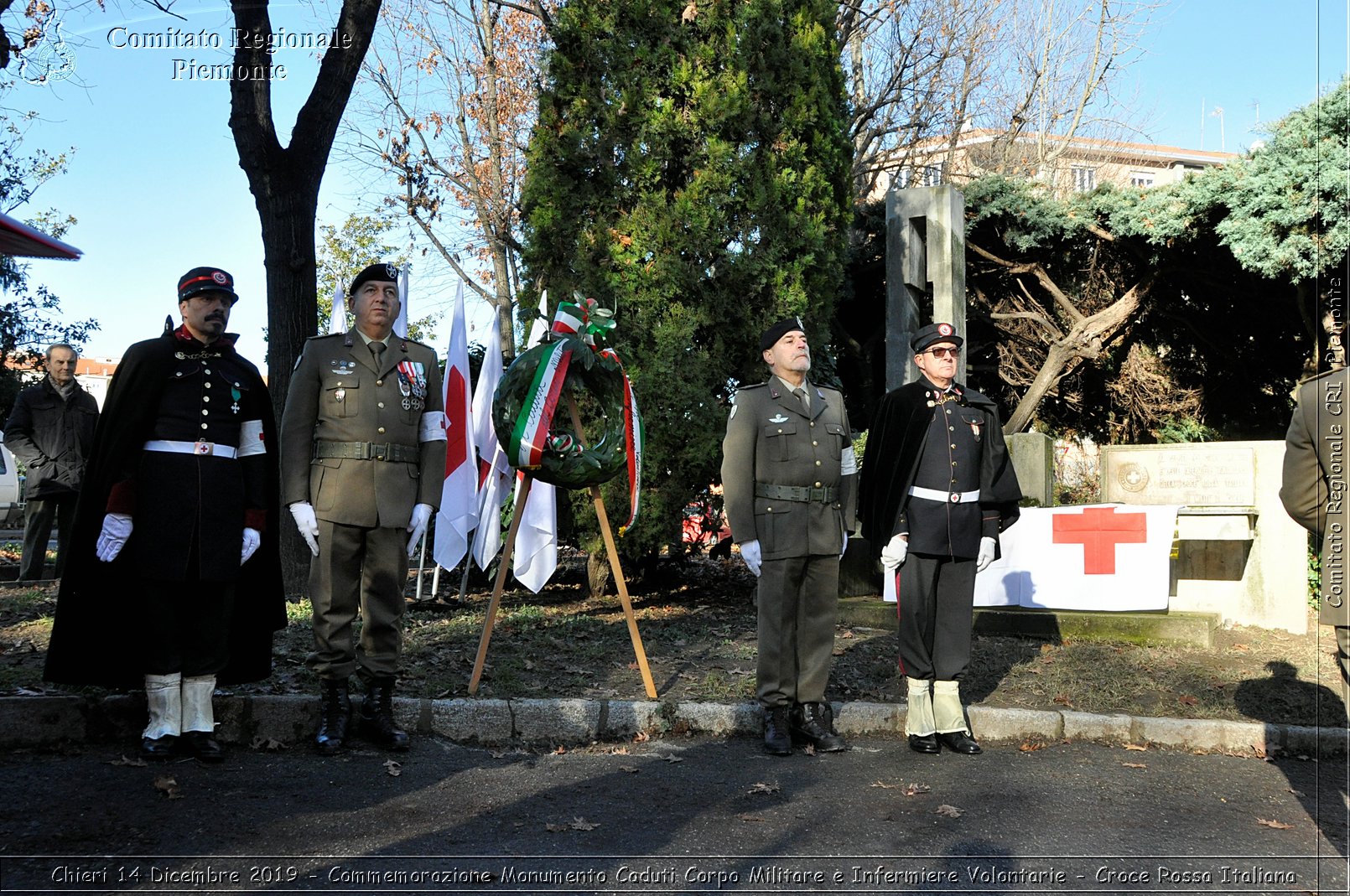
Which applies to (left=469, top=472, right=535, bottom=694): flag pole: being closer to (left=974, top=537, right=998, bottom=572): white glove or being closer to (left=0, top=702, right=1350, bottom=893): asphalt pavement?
(left=0, top=702, right=1350, bottom=893): asphalt pavement

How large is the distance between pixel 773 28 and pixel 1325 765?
6878mm

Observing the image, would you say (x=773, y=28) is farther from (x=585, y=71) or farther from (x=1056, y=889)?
(x=1056, y=889)

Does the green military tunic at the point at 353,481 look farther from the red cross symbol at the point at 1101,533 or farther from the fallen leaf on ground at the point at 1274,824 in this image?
the red cross symbol at the point at 1101,533

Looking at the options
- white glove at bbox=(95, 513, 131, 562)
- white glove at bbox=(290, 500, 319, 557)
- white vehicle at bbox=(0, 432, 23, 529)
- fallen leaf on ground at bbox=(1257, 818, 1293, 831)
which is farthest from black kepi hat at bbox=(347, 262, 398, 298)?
white vehicle at bbox=(0, 432, 23, 529)

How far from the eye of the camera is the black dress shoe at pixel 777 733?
5.71 meters

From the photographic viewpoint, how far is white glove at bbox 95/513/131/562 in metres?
5.00

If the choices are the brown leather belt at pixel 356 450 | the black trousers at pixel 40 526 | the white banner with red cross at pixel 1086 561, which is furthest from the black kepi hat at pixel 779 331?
the black trousers at pixel 40 526

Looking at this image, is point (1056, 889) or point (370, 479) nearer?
point (1056, 889)

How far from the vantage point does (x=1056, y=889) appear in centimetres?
378

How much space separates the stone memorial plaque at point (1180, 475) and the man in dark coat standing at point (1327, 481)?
5.45 metres

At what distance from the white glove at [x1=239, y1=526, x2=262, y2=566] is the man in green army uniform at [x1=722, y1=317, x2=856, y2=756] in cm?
239

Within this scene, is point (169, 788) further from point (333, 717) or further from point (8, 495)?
point (8, 495)

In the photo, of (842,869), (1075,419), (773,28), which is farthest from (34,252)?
(1075,419)

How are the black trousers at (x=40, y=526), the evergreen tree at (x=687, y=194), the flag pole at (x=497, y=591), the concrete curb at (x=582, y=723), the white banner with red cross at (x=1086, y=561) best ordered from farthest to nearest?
the black trousers at (x=40, y=526) < the evergreen tree at (x=687, y=194) < the white banner with red cross at (x=1086, y=561) < the flag pole at (x=497, y=591) < the concrete curb at (x=582, y=723)
